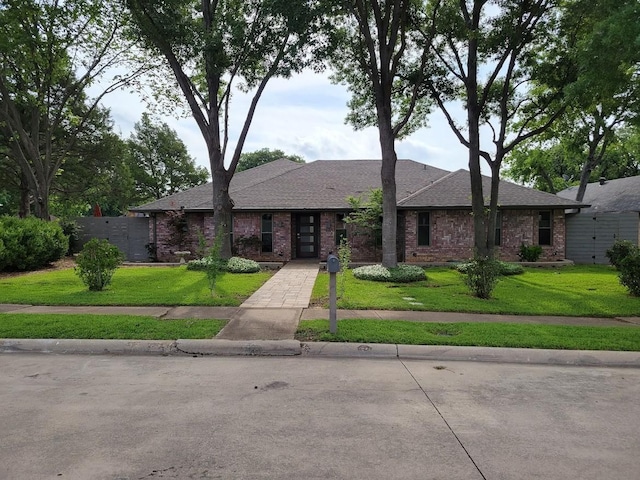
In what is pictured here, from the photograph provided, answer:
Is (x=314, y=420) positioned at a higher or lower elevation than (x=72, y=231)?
lower

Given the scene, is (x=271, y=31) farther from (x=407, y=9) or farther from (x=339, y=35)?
(x=407, y=9)

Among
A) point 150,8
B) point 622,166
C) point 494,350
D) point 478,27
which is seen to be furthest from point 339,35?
point 622,166

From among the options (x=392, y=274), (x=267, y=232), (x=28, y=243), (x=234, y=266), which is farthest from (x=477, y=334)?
(x=28, y=243)

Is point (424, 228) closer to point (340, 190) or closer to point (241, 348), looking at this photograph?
point (340, 190)

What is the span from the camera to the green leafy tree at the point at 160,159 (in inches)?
1735

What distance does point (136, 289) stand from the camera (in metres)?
10.8

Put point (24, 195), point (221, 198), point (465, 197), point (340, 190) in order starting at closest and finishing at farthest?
point (221, 198) → point (465, 197) → point (340, 190) → point (24, 195)

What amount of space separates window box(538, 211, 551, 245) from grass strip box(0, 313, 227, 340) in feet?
56.3

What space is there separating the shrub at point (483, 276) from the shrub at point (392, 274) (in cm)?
327

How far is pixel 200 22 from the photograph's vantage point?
624 inches

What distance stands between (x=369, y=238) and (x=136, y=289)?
1108 centimetres

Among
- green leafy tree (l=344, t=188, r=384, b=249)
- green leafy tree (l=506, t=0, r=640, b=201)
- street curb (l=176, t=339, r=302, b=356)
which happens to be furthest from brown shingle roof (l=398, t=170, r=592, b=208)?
street curb (l=176, t=339, r=302, b=356)

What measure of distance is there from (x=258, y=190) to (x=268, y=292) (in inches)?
446

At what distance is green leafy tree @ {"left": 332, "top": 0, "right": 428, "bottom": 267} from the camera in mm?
14070
